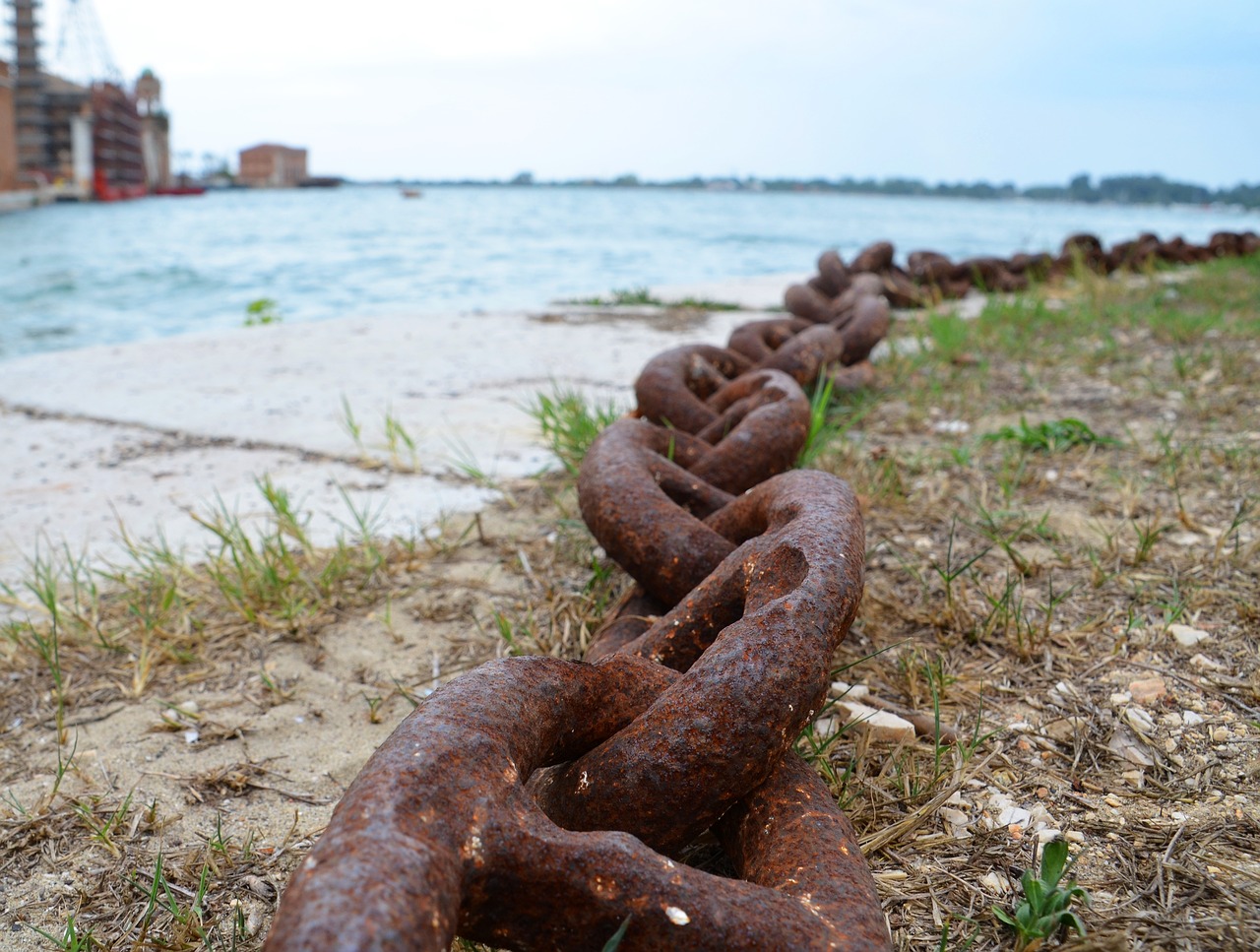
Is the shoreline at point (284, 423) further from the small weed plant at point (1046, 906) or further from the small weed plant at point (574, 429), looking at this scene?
the small weed plant at point (1046, 906)

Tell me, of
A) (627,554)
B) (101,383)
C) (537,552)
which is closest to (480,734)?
(627,554)

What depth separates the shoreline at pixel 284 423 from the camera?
226 cm

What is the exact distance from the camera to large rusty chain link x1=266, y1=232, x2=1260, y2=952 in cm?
61

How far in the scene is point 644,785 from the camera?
80 centimetres

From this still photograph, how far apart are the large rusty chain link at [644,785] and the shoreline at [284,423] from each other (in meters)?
1.18

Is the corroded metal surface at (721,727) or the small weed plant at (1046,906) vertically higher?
the corroded metal surface at (721,727)

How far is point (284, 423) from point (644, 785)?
256 cm

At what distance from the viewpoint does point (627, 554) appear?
4.05 feet

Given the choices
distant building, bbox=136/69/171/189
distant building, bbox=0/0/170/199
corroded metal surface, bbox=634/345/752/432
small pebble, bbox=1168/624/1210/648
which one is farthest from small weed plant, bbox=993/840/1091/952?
distant building, bbox=136/69/171/189

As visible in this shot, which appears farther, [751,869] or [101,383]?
[101,383]

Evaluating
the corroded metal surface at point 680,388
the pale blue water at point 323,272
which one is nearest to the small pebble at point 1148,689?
the corroded metal surface at point 680,388

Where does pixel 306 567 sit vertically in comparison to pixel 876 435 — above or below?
below

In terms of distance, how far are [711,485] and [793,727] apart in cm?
70

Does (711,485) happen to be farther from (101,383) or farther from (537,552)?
(101,383)
